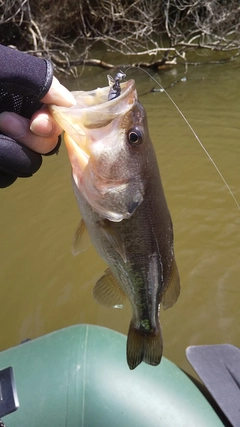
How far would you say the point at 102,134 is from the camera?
5.32 feet

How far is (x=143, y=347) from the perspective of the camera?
6.07 feet

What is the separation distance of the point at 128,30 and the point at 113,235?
36.1 ft

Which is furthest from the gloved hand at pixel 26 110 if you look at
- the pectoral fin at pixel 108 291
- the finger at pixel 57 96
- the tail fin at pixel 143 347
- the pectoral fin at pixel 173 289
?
the tail fin at pixel 143 347

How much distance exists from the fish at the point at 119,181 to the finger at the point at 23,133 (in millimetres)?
76

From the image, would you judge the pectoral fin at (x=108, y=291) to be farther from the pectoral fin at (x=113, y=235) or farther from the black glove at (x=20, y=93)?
the black glove at (x=20, y=93)

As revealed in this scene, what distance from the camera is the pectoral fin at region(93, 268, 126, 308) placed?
192 cm

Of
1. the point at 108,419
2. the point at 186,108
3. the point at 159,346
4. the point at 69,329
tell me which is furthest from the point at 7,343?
the point at 186,108

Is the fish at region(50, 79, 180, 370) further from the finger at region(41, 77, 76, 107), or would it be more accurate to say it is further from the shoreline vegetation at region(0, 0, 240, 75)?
the shoreline vegetation at region(0, 0, 240, 75)

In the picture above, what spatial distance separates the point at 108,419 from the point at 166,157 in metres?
4.82

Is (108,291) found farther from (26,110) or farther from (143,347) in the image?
(26,110)

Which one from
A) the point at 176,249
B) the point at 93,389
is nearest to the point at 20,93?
the point at 93,389

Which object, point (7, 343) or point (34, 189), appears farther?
point (34, 189)

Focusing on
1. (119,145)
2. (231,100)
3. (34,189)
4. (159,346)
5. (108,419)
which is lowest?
(231,100)

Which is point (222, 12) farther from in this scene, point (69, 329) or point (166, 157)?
point (69, 329)
